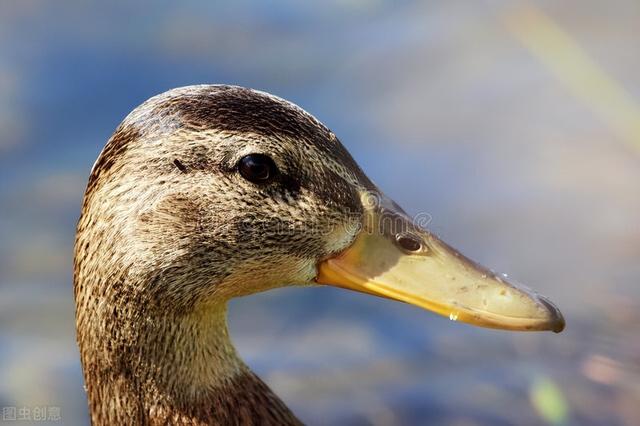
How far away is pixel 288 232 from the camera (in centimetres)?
282

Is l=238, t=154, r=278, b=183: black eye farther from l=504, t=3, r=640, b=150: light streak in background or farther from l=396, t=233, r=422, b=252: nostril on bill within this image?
l=504, t=3, r=640, b=150: light streak in background

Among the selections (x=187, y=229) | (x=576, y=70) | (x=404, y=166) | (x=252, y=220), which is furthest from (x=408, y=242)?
(x=576, y=70)

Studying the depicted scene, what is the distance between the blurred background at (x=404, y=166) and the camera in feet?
14.6

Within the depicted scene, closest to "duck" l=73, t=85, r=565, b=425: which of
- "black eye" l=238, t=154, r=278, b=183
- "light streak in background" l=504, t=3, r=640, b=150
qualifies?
"black eye" l=238, t=154, r=278, b=183

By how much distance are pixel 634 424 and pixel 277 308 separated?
59.4 inches

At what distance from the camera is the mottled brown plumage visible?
2723 millimetres

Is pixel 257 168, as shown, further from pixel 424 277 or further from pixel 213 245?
pixel 424 277

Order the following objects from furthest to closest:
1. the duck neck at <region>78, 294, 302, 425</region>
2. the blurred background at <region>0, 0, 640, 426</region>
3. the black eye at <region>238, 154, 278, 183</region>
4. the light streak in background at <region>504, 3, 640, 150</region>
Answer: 1. the light streak in background at <region>504, 3, 640, 150</region>
2. the blurred background at <region>0, 0, 640, 426</region>
3. the duck neck at <region>78, 294, 302, 425</region>
4. the black eye at <region>238, 154, 278, 183</region>

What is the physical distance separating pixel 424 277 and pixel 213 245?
21.6 inches

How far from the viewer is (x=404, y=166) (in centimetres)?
513

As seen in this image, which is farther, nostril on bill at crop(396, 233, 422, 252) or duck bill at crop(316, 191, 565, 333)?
nostril on bill at crop(396, 233, 422, 252)

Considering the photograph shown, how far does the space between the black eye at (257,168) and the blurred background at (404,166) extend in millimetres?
1819

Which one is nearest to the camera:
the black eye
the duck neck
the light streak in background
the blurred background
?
the black eye

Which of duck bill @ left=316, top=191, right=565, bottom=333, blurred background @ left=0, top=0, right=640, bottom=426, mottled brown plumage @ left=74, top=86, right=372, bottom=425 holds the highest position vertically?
blurred background @ left=0, top=0, right=640, bottom=426
